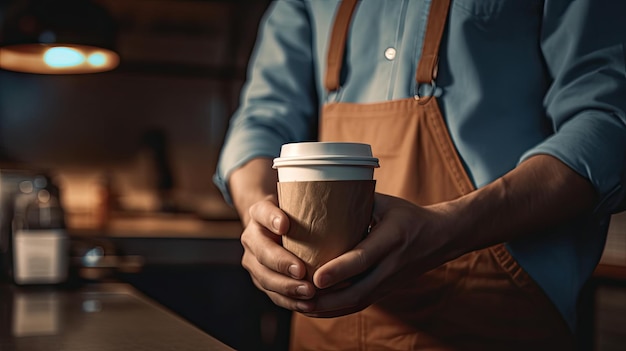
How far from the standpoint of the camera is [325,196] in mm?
803

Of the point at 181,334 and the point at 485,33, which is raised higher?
the point at 485,33

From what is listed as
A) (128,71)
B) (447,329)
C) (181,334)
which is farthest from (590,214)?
(128,71)

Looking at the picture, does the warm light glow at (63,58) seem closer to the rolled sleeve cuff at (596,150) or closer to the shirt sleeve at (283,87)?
the shirt sleeve at (283,87)

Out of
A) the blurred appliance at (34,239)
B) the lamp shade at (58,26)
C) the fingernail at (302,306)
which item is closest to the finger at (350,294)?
the fingernail at (302,306)

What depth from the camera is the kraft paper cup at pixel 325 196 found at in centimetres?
80

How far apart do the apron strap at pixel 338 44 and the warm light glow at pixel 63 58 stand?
1.51 metres

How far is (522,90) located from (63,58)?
1.86m

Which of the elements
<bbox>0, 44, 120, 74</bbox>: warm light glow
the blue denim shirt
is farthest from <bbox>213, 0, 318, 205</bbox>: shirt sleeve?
<bbox>0, 44, 120, 74</bbox>: warm light glow

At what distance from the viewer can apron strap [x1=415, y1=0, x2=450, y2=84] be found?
3.62 feet

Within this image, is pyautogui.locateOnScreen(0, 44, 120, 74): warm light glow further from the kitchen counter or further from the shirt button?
the shirt button

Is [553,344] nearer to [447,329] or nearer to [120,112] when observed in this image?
[447,329]

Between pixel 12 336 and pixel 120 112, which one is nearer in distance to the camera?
pixel 12 336

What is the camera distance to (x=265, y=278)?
0.89 meters

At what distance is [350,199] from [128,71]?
355cm
